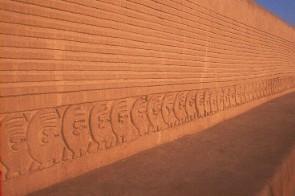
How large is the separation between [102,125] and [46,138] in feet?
3.36

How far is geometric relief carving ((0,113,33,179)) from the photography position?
3.80 metres

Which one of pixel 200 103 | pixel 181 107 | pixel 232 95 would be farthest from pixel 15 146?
pixel 232 95

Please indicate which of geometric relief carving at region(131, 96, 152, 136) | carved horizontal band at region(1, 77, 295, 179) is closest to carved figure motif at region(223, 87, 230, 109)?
carved horizontal band at region(1, 77, 295, 179)

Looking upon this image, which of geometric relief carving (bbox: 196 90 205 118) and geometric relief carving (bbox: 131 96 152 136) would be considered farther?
geometric relief carving (bbox: 196 90 205 118)

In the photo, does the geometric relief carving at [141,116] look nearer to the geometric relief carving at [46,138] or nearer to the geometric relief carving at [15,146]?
the geometric relief carving at [46,138]

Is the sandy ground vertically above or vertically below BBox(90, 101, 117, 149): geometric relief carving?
below

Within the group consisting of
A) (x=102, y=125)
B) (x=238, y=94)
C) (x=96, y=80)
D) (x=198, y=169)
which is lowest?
(x=198, y=169)

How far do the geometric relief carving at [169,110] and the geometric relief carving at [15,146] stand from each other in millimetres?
3148

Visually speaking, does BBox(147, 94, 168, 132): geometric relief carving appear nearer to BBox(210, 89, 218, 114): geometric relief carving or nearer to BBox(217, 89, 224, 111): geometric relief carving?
BBox(210, 89, 218, 114): geometric relief carving

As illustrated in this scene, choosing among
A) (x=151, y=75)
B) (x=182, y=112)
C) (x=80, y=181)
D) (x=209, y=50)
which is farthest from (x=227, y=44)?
(x=80, y=181)

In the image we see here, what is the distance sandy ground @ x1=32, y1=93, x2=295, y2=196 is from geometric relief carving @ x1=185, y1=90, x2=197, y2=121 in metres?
0.40

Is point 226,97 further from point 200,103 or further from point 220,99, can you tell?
point 200,103

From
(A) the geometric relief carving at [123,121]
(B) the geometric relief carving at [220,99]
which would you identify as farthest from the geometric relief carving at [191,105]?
(A) the geometric relief carving at [123,121]

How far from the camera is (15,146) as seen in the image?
12.8 ft
